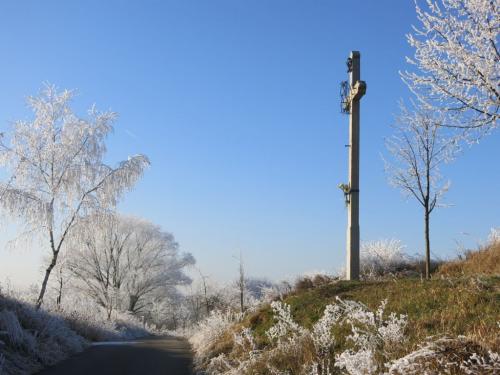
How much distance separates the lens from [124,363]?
9.88 meters

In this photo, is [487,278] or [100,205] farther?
[100,205]

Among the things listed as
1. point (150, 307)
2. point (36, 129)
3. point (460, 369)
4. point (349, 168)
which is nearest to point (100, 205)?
point (36, 129)

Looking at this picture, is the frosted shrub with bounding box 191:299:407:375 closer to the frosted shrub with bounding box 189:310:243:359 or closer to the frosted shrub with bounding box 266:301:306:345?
the frosted shrub with bounding box 266:301:306:345

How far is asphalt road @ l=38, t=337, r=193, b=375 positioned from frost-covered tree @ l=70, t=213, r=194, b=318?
2872 cm

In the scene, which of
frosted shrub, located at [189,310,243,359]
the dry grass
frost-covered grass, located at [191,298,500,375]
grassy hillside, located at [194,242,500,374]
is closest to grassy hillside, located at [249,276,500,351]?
grassy hillside, located at [194,242,500,374]

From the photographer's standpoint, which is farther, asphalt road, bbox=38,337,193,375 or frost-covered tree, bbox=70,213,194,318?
frost-covered tree, bbox=70,213,194,318

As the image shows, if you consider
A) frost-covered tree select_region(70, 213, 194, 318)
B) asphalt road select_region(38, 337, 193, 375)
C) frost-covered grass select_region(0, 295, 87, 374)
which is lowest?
asphalt road select_region(38, 337, 193, 375)

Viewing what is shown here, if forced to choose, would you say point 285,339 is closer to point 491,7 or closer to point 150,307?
point 491,7

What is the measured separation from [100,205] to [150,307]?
2892cm

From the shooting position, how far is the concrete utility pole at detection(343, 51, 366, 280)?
14.1 m

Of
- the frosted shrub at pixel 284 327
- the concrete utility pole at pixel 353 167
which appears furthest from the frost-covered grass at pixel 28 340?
the concrete utility pole at pixel 353 167

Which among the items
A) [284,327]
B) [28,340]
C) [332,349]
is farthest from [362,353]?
[28,340]

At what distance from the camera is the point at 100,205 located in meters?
20.3

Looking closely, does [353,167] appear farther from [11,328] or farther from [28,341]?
[11,328]
